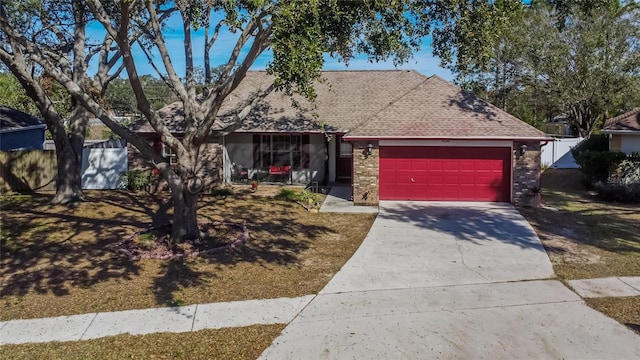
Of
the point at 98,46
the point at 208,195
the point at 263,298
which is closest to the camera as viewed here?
the point at 263,298

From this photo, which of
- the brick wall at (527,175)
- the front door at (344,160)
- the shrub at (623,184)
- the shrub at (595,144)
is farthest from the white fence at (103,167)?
the shrub at (595,144)

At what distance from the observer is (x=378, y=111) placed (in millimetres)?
21375

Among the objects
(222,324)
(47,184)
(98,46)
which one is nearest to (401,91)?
(98,46)

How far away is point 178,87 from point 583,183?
19275mm

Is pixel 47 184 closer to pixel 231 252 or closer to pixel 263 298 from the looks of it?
pixel 231 252

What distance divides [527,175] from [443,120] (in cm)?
353

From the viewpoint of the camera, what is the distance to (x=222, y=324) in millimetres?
7621

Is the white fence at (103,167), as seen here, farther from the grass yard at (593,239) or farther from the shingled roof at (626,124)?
the shingled roof at (626,124)

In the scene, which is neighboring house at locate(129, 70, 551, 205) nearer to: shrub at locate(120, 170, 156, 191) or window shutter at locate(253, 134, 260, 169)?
window shutter at locate(253, 134, 260, 169)

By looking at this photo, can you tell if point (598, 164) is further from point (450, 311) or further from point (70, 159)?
point (70, 159)

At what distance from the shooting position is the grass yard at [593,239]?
8484 millimetres

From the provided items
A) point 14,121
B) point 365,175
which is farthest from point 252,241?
point 14,121

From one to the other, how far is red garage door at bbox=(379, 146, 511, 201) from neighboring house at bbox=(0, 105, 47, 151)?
16.9 m

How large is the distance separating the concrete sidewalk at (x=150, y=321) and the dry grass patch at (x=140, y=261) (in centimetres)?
31
